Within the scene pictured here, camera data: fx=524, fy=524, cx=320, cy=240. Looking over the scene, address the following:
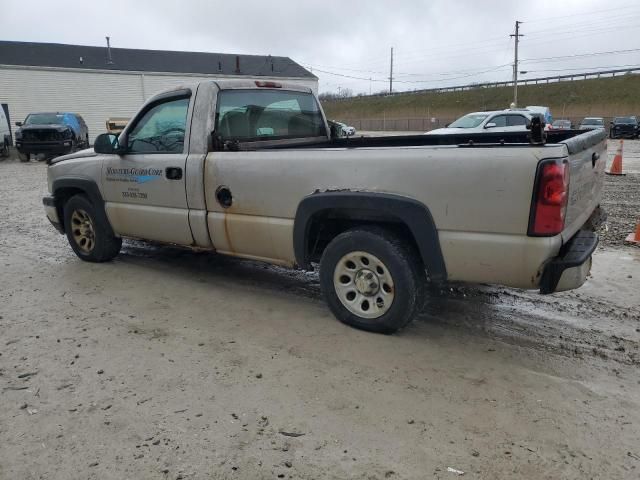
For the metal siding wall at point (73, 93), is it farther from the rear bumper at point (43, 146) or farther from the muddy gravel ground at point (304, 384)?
the muddy gravel ground at point (304, 384)

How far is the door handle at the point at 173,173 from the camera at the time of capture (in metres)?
4.57

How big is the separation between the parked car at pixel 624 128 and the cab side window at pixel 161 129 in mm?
32993

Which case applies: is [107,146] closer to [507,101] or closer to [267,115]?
[267,115]

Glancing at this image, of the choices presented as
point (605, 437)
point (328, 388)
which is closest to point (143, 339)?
point (328, 388)

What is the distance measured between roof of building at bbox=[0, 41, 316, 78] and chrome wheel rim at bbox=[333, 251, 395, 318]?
28.5 m

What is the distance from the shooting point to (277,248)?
4156 mm

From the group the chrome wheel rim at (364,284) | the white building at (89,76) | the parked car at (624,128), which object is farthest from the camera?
the parked car at (624,128)

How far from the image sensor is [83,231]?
587 centimetres

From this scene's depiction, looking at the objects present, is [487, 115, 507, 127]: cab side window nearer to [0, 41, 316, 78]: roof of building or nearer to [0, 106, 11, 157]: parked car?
[0, 41, 316, 78]: roof of building

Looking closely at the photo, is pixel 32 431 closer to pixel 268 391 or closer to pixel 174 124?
pixel 268 391

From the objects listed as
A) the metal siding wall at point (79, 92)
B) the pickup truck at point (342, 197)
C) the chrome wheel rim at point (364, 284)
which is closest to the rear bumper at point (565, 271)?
the pickup truck at point (342, 197)

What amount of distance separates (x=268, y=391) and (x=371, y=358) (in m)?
0.76

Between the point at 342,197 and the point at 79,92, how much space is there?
3292cm

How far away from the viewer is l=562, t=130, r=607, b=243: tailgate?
10.5 feet
